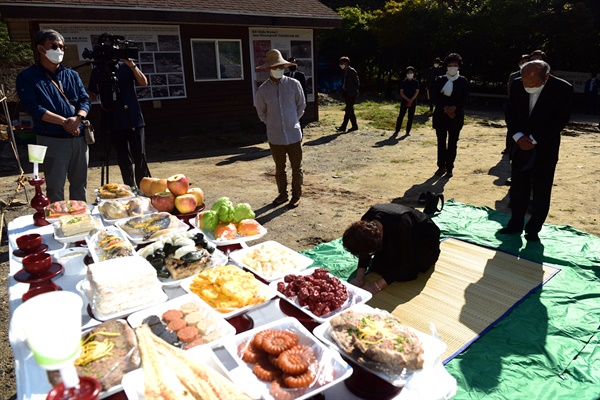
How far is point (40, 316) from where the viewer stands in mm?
993

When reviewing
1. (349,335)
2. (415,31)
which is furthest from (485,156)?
(415,31)

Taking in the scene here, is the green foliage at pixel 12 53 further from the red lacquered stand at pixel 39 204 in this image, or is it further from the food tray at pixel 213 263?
the food tray at pixel 213 263

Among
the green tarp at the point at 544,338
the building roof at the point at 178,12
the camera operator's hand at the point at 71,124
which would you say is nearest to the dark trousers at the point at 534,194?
the green tarp at the point at 544,338

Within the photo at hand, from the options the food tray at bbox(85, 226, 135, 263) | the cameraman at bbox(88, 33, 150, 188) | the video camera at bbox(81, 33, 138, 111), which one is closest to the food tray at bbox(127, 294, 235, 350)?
the food tray at bbox(85, 226, 135, 263)

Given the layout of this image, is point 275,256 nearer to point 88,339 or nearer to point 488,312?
point 88,339

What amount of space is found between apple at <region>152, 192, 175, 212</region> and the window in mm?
9447

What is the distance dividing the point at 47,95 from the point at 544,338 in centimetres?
463

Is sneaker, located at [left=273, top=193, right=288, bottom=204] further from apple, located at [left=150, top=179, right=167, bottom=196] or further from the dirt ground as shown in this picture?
apple, located at [left=150, top=179, right=167, bottom=196]

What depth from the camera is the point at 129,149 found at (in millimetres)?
5211

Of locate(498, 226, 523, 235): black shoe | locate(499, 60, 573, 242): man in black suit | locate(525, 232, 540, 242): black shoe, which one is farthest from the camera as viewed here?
locate(498, 226, 523, 235): black shoe

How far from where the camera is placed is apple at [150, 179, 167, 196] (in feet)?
11.6

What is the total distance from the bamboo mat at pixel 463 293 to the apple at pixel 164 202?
185cm

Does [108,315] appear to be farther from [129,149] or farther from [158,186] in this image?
[129,149]

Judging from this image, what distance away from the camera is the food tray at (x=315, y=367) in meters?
1.45
